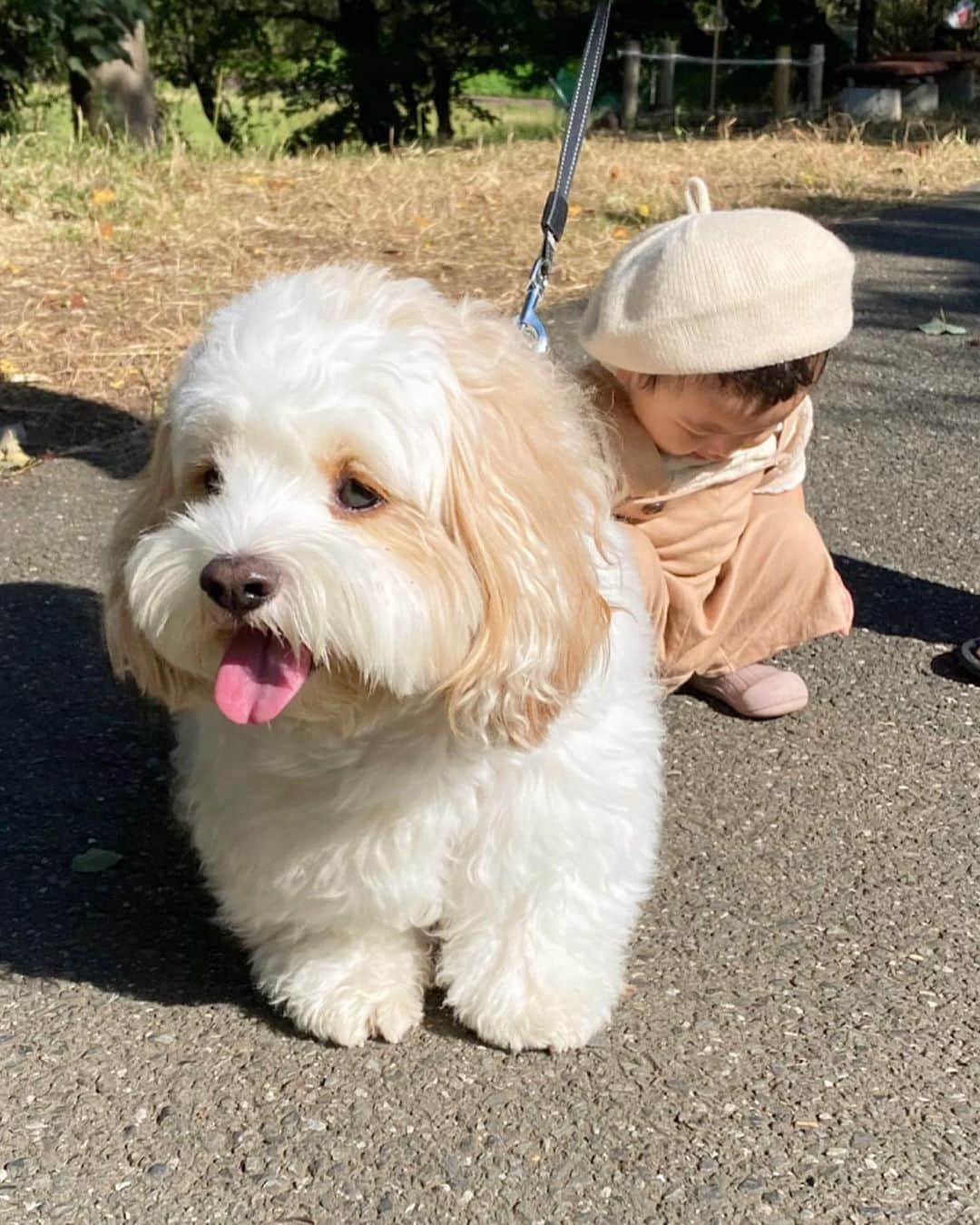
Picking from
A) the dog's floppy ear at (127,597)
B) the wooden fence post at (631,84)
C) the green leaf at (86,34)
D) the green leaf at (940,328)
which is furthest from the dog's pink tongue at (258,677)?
the wooden fence post at (631,84)

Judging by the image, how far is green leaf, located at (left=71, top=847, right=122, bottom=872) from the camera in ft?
8.42

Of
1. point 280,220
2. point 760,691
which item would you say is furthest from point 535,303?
point 280,220

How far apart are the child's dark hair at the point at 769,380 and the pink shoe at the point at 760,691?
72cm

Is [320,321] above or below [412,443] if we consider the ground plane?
above

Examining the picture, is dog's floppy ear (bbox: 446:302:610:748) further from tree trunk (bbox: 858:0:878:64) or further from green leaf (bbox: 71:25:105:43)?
tree trunk (bbox: 858:0:878:64)

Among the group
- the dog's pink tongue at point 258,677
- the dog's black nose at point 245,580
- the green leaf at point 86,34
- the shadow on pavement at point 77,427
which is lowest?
the shadow on pavement at point 77,427

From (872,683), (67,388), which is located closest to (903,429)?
(872,683)

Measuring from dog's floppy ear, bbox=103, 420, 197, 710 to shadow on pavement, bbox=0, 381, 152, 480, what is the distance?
2.55 m

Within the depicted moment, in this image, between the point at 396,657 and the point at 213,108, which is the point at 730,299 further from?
the point at 213,108

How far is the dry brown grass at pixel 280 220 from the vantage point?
217 inches

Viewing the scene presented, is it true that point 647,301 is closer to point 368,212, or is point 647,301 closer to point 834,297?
point 834,297

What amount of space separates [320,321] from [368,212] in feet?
19.0

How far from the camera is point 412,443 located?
5.60 feet

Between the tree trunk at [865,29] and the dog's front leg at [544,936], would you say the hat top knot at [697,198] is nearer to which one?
the dog's front leg at [544,936]
